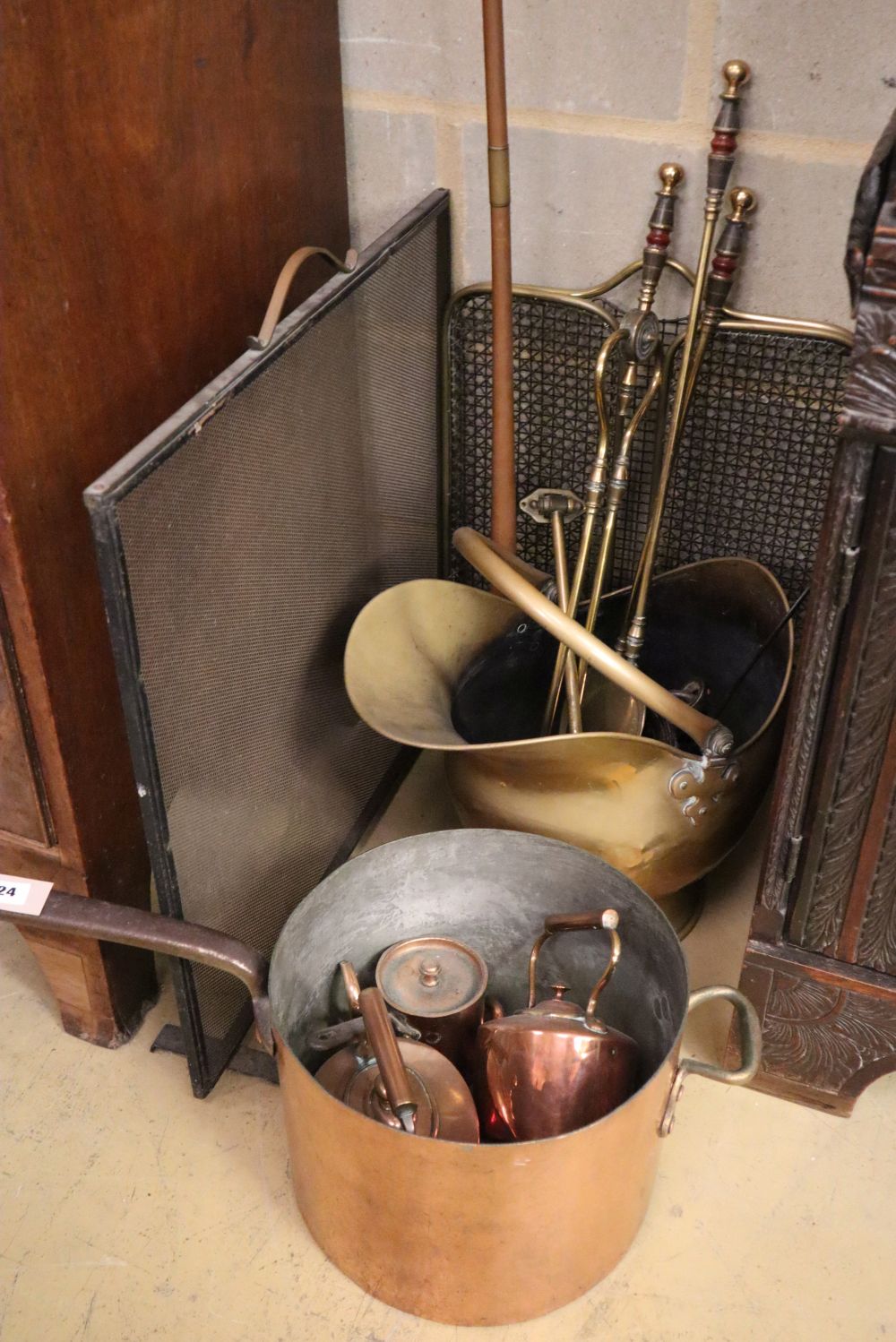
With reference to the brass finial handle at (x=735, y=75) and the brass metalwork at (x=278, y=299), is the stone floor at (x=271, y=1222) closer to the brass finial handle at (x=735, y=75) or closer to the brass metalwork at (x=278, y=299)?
the brass metalwork at (x=278, y=299)

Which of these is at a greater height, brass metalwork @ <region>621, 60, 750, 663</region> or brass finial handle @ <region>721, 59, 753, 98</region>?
brass finial handle @ <region>721, 59, 753, 98</region>

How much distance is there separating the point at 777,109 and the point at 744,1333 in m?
0.96

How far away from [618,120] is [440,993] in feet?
2.49

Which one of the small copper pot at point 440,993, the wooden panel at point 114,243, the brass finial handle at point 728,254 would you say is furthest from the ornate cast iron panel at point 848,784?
the wooden panel at point 114,243

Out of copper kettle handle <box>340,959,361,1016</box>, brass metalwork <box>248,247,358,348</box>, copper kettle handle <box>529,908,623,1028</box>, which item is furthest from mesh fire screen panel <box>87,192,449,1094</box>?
copper kettle handle <box>529,908,623,1028</box>

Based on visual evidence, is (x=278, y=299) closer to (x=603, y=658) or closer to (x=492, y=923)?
(x=603, y=658)

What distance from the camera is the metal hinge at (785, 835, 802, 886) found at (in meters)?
0.94

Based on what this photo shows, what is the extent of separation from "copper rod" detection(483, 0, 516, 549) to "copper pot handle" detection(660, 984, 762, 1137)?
1.60ft

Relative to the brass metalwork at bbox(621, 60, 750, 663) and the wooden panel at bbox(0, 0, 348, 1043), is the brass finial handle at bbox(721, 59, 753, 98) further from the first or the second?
the wooden panel at bbox(0, 0, 348, 1043)

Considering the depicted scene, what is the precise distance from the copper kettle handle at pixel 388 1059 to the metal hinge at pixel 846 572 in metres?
0.41

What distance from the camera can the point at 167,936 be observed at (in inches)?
36.3

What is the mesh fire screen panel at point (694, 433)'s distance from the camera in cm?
118

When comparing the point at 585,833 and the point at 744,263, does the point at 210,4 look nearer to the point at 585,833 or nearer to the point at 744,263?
the point at 744,263

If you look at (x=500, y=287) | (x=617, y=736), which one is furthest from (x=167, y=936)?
(x=500, y=287)
